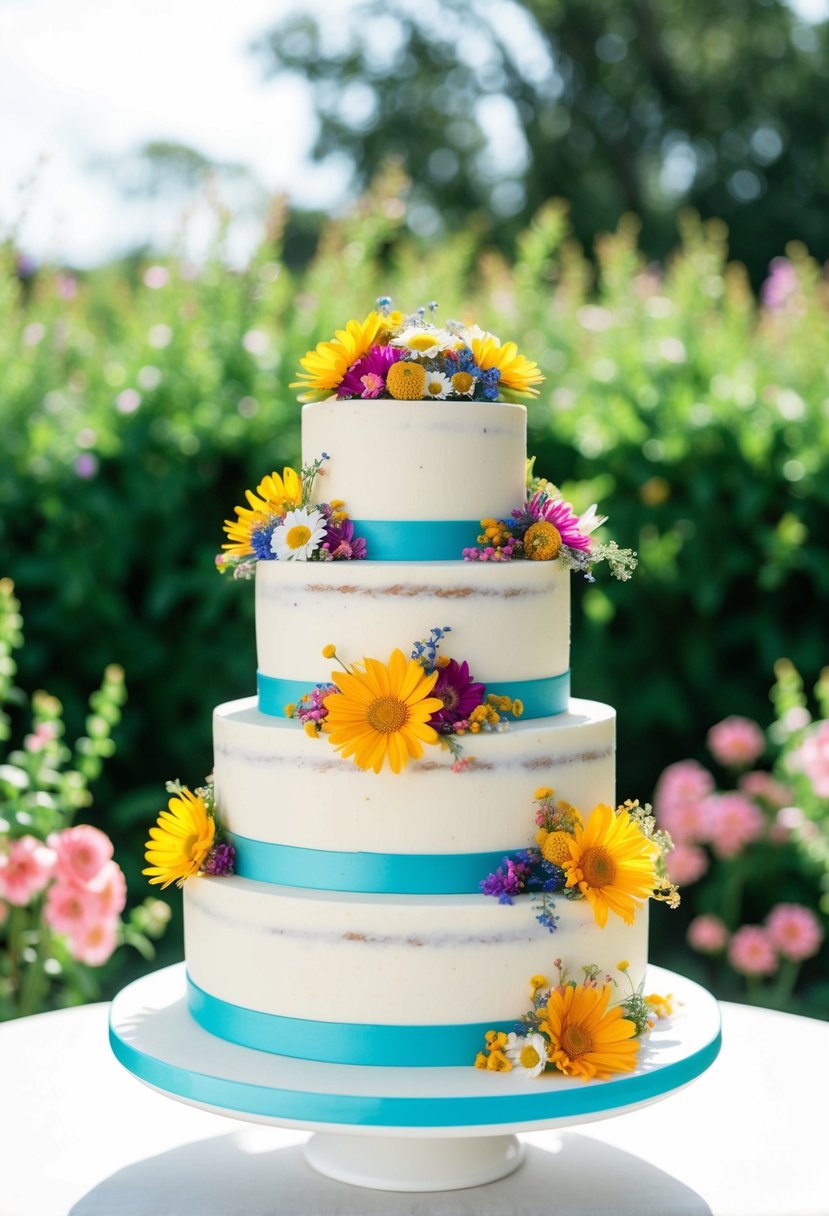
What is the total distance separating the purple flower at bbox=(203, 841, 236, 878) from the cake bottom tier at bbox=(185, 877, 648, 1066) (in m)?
0.12

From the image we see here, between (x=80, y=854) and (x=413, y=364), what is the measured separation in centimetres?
178

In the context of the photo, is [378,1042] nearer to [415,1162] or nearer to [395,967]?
[395,967]

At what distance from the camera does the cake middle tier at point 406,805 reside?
245 centimetres

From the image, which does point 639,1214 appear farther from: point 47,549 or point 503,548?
point 47,549

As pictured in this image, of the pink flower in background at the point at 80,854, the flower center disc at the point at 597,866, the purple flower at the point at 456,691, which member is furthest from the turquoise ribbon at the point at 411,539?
the pink flower in background at the point at 80,854

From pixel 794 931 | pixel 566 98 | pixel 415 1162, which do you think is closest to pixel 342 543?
pixel 415 1162

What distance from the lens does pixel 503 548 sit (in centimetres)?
259

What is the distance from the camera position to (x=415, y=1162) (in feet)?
8.63

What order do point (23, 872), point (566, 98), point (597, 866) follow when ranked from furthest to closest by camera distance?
point (566, 98), point (23, 872), point (597, 866)

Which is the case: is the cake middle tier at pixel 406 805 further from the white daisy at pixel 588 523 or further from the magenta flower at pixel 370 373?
the magenta flower at pixel 370 373

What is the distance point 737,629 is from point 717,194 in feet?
70.2

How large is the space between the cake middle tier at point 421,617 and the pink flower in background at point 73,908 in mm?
1272

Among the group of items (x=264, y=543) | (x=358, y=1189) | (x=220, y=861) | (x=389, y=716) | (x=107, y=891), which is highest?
(x=264, y=543)

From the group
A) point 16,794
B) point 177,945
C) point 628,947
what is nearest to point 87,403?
point 16,794
